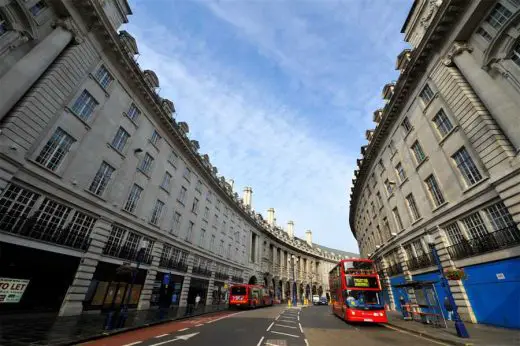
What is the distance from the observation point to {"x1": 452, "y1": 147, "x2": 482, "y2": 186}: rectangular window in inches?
567

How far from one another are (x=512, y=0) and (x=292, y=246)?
6278 centimetres

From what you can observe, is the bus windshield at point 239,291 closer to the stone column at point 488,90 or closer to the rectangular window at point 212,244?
the rectangular window at point 212,244

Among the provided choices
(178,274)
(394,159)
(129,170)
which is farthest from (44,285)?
(394,159)

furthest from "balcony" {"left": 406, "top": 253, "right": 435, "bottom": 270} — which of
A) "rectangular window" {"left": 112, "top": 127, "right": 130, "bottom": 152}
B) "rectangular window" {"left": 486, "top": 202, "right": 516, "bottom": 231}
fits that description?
"rectangular window" {"left": 112, "top": 127, "right": 130, "bottom": 152}

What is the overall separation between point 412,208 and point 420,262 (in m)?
4.48

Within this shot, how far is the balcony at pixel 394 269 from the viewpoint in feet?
77.7

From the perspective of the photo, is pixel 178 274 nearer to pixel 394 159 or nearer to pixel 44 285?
pixel 44 285

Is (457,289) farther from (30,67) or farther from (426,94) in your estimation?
(30,67)

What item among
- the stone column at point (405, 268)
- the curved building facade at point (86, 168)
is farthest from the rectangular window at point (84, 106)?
the stone column at point (405, 268)

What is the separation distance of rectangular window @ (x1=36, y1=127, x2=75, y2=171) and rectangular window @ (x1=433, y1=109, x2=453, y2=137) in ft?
82.5

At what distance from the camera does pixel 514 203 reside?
447 inches

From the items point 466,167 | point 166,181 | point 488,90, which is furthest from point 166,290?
point 488,90

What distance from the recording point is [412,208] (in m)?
21.2

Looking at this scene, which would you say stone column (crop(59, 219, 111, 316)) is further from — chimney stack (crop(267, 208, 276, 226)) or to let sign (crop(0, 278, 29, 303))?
chimney stack (crop(267, 208, 276, 226))
